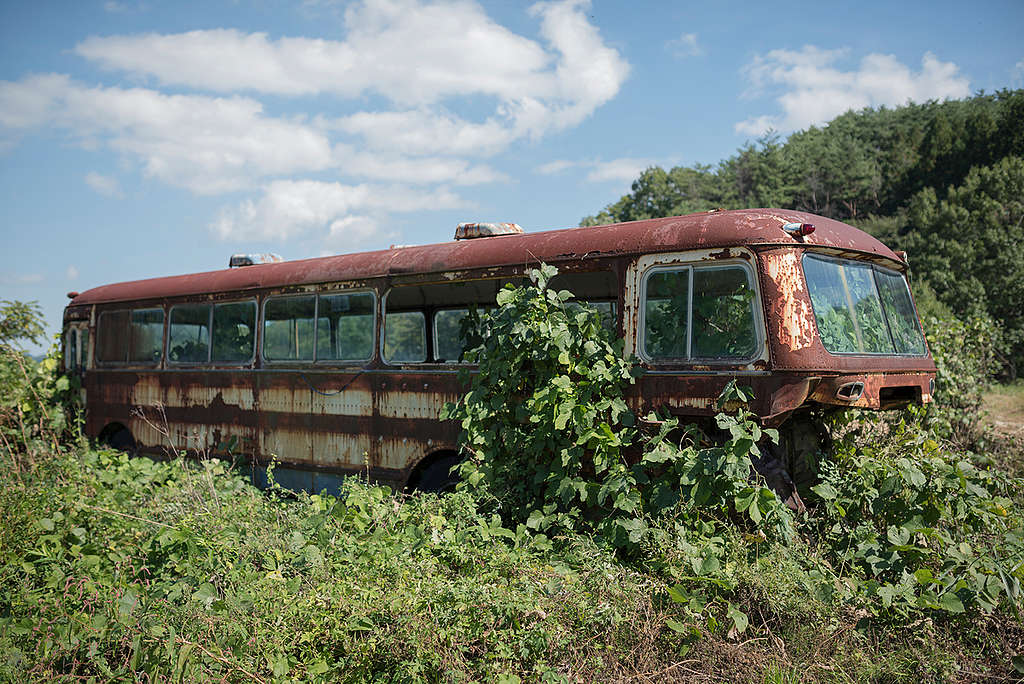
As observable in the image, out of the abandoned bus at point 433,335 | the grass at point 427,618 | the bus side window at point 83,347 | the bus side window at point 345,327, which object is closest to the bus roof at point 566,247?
the abandoned bus at point 433,335

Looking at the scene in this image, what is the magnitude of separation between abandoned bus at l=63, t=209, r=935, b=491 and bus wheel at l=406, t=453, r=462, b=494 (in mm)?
21

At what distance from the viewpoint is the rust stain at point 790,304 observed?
16.2 ft

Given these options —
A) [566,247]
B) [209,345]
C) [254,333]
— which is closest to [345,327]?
[254,333]

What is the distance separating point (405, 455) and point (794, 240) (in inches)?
153

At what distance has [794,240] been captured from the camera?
5121 mm

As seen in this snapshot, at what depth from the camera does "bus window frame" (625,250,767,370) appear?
505 centimetres

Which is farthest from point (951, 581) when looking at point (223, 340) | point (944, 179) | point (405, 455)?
point (944, 179)

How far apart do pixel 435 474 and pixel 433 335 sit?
134cm

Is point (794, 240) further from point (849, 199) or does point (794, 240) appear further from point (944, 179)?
point (849, 199)

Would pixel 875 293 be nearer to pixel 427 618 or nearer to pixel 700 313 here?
pixel 700 313

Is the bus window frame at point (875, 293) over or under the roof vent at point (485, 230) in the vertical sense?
under

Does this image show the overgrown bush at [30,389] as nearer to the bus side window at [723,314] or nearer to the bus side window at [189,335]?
the bus side window at [189,335]

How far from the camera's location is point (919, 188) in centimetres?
3666

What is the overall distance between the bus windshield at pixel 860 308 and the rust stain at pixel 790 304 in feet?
0.33
